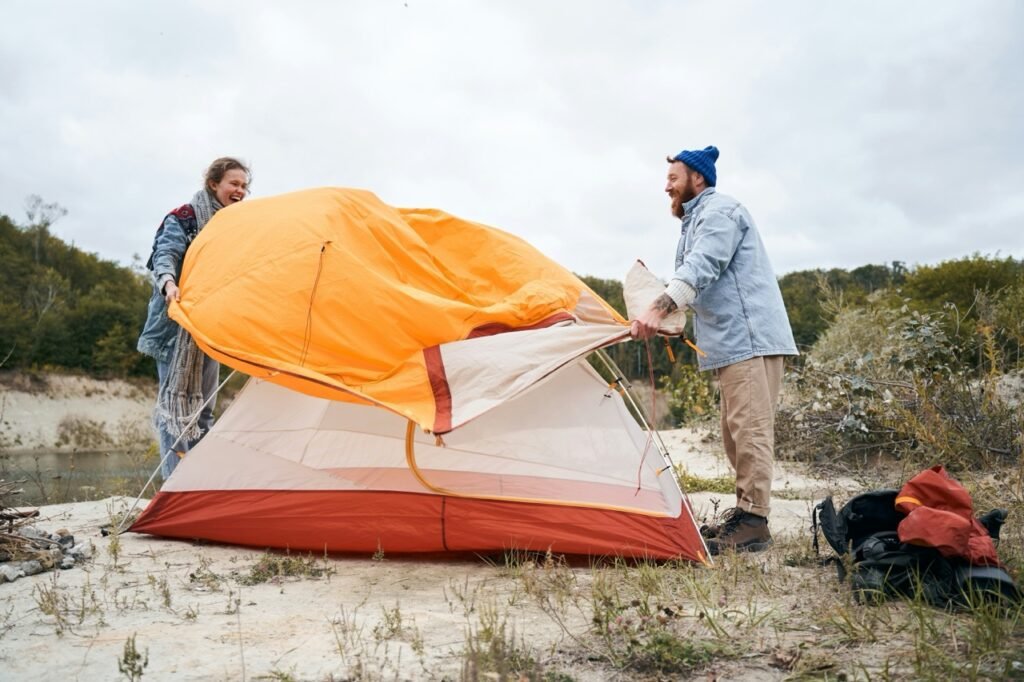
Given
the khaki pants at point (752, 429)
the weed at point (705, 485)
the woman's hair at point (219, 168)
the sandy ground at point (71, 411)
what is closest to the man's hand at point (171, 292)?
the woman's hair at point (219, 168)

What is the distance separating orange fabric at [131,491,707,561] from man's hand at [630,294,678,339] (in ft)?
2.87

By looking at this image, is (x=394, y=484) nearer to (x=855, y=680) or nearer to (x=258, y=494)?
(x=258, y=494)

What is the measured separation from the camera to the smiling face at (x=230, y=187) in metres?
4.79

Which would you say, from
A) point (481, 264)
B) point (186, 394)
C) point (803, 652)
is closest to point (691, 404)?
point (481, 264)

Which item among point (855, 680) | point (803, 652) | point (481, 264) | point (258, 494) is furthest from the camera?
point (481, 264)

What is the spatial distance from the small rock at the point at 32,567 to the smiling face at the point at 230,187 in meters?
2.32

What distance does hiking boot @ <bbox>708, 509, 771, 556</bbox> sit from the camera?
12.4ft

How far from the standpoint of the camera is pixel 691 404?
32.7 ft

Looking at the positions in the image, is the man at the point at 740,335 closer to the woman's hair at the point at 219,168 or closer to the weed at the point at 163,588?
the weed at the point at 163,588

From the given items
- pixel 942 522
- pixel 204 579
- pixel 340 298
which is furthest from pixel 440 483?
pixel 942 522

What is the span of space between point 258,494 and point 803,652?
2858 millimetres

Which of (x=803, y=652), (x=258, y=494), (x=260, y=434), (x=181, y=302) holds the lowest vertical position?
(x=803, y=652)

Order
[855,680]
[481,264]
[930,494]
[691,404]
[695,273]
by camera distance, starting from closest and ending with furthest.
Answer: [855,680] → [930,494] → [695,273] → [481,264] → [691,404]

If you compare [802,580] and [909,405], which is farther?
[909,405]
